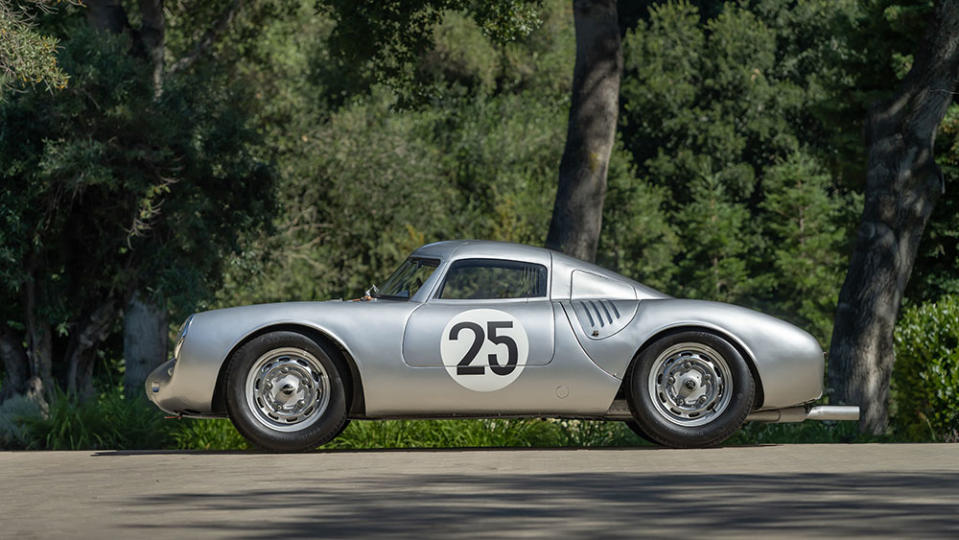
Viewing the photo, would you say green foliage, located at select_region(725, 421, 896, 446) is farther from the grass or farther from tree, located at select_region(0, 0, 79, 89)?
tree, located at select_region(0, 0, 79, 89)

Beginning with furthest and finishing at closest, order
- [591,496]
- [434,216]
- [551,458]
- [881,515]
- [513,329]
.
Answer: [434,216]
[513,329]
[551,458]
[591,496]
[881,515]

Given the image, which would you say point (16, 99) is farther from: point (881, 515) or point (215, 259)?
point (881, 515)

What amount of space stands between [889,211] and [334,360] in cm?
930

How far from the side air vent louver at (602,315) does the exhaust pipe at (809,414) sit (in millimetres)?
1099

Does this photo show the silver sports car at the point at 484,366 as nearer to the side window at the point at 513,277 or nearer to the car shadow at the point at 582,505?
the side window at the point at 513,277

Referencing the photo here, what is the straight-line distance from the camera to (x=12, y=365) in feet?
55.3

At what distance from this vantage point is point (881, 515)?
590 centimetres

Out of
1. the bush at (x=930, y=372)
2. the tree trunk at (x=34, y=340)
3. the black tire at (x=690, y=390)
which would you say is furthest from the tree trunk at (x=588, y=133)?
the black tire at (x=690, y=390)

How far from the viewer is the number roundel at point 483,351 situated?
29.9ft

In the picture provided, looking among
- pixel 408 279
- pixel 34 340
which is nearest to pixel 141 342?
pixel 34 340

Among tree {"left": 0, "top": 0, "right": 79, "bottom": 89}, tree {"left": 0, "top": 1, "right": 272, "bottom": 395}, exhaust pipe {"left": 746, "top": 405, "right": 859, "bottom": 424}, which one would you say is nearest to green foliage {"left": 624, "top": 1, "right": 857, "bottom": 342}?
tree {"left": 0, "top": 1, "right": 272, "bottom": 395}

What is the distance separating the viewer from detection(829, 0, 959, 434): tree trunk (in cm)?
1617

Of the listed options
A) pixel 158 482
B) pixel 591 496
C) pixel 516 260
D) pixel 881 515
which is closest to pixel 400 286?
pixel 516 260

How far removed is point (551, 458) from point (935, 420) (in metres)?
5.74
